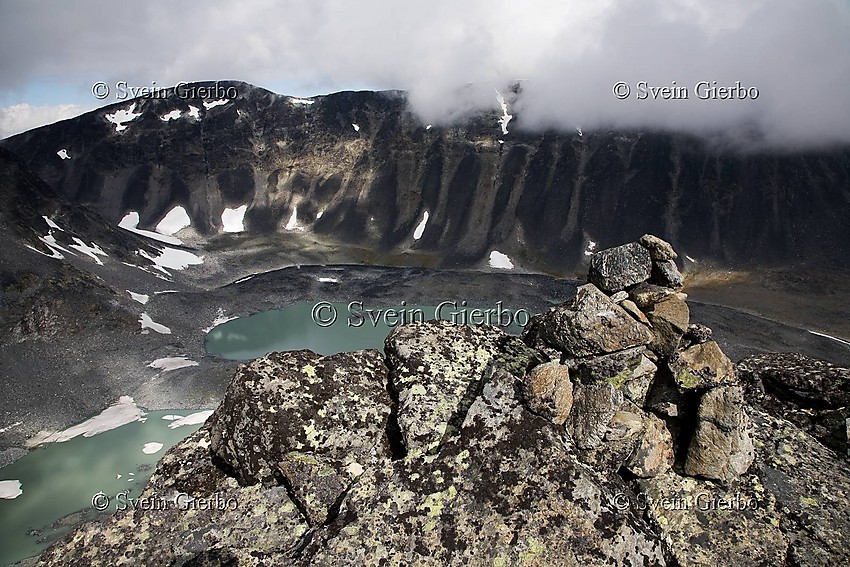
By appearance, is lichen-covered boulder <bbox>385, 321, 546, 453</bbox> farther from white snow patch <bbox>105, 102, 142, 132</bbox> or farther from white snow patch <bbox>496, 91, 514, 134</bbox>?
white snow patch <bbox>105, 102, 142, 132</bbox>

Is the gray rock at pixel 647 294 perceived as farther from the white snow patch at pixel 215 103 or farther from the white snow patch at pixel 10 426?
the white snow patch at pixel 215 103

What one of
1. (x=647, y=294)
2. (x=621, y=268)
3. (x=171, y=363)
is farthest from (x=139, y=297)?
(x=647, y=294)

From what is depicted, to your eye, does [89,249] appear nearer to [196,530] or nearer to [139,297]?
[139,297]

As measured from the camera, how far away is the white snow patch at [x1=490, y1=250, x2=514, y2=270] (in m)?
107

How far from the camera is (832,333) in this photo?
225ft

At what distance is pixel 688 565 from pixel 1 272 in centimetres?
7294

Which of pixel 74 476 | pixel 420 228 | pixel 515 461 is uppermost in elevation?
pixel 420 228

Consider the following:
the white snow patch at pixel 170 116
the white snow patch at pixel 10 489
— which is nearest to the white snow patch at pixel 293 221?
the white snow patch at pixel 170 116

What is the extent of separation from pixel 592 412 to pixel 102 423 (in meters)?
49.6

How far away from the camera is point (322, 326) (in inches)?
3017

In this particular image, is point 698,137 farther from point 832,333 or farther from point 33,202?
point 33,202

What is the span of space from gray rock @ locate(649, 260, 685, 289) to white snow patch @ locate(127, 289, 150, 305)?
73.7 m

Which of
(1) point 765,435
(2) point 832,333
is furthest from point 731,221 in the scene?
(1) point 765,435

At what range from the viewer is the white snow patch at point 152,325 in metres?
63.9
